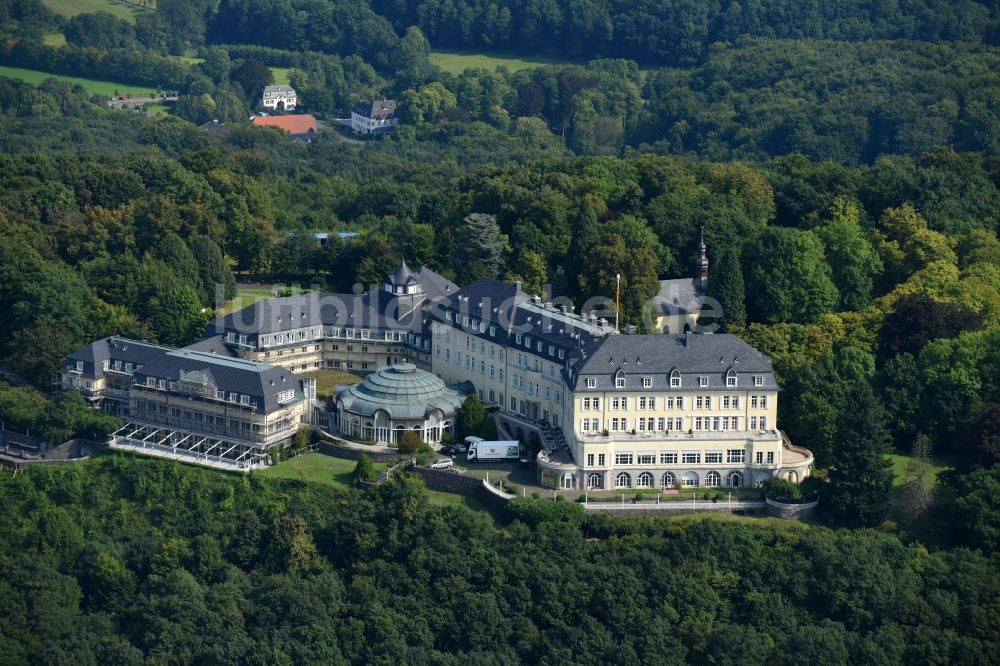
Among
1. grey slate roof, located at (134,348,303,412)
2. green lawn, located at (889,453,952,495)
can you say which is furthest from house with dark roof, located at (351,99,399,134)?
green lawn, located at (889,453,952,495)

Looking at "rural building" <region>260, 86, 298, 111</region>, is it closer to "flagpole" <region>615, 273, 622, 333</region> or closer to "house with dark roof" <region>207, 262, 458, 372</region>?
"house with dark roof" <region>207, 262, 458, 372</region>

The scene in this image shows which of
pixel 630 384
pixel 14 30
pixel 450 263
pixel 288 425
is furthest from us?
pixel 14 30

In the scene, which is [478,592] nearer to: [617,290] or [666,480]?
[666,480]

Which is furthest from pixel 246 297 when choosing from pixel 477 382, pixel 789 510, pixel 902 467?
pixel 902 467

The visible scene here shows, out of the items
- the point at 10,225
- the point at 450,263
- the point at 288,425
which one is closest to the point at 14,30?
the point at 10,225

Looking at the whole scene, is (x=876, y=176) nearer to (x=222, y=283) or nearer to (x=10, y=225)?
(x=222, y=283)

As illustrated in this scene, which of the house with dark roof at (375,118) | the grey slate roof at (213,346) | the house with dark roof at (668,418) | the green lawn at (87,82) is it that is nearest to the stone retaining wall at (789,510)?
the house with dark roof at (668,418)

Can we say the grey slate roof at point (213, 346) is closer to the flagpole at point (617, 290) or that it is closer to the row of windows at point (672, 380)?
the flagpole at point (617, 290)
